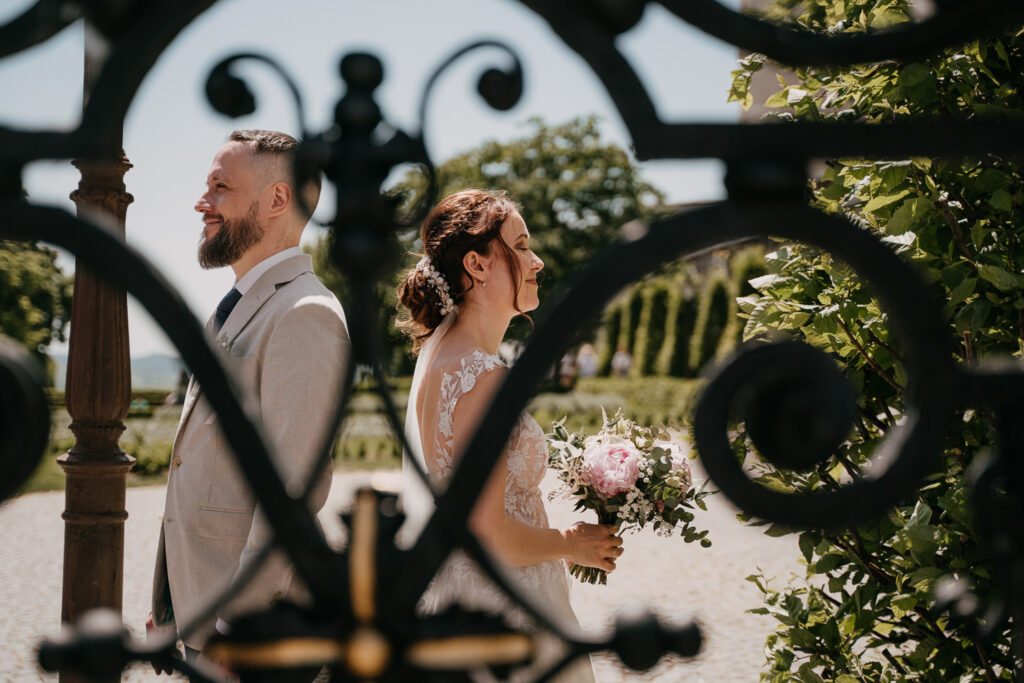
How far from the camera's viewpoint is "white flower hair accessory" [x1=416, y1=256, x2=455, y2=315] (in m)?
3.58

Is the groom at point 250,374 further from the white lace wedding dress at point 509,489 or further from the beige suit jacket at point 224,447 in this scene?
the white lace wedding dress at point 509,489

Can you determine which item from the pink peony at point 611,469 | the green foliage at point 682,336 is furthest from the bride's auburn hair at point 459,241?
the green foliage at point 682,336

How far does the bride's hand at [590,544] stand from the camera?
3334 millimetres

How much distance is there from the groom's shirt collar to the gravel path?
2917mm

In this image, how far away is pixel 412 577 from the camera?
0.75 metres

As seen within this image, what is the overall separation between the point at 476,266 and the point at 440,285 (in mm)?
170

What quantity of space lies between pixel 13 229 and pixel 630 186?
125 feet

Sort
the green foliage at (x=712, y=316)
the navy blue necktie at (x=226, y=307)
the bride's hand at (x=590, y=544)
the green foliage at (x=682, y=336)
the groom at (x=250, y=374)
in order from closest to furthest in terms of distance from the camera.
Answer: the groom at (x=250, y=374), the navy blue necktie at (x=226, y=307), the bride's hand at (x=590, y=544), the green foliage at (x=712, y=316), the green foliage at (x=682, y=336)

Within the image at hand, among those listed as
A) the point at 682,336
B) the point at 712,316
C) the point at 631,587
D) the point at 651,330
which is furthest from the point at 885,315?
the point at 651,330

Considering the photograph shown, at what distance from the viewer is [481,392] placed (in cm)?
317

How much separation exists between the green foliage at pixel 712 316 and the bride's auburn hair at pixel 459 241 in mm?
27900

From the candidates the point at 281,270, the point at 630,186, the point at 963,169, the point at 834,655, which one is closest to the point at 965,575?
the point at 834,655

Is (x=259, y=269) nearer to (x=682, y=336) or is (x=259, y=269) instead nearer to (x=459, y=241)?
(x=459, y=241)

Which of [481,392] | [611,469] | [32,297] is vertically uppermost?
[32,297]
